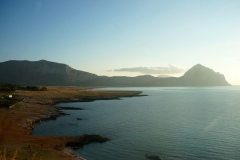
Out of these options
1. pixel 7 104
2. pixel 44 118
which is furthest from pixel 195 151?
pixel 7 104

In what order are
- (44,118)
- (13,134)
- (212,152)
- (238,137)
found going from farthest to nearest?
(44,118), (238,137), (13,134), (212,152)

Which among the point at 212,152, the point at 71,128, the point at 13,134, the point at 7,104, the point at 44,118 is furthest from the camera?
the point at 7,104

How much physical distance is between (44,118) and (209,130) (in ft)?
144

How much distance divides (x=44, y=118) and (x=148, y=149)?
37602 millimetres

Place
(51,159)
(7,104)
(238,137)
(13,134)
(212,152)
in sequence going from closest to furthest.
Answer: (51,159)
(212,152)
(13,134)
(238,137)
(7,104)

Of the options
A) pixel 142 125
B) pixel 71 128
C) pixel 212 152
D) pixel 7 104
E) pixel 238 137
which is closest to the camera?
pixel 212 152

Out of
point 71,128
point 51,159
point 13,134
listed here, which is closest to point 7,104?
point 71,128

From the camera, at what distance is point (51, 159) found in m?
30.3

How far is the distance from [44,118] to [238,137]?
49169mm

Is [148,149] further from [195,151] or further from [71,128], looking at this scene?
[71,128]

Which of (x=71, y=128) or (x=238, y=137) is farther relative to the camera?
(x=71, y=128)

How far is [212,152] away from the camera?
38531 mm

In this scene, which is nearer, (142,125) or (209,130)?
(209,130)

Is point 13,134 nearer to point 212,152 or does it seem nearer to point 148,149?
point 148,149
